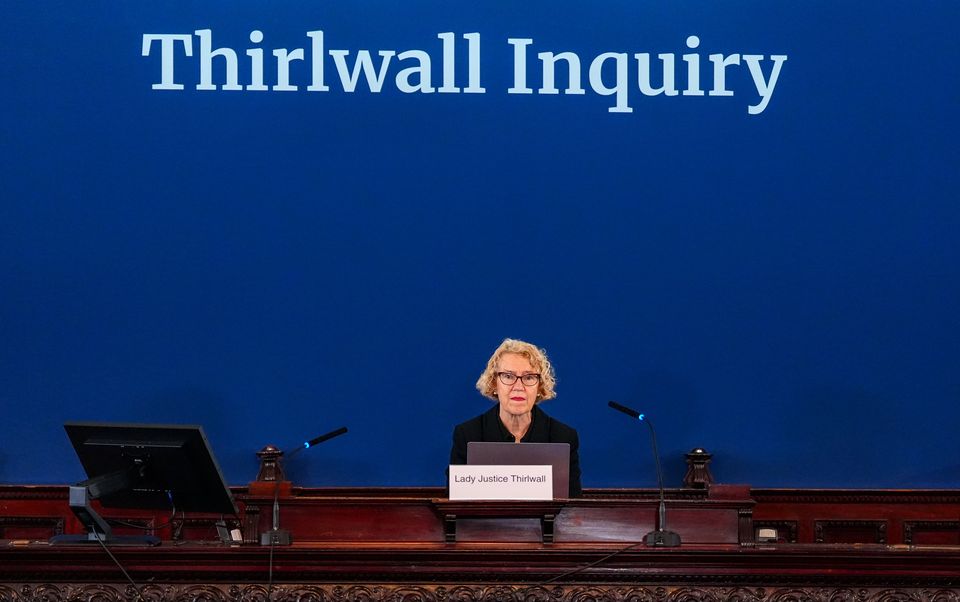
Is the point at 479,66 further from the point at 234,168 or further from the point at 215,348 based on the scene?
the point at 215,348

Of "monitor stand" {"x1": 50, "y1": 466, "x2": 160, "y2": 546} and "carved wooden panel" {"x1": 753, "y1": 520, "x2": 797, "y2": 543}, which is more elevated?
"monitor stand" {"x1": 50, "y1": 466, "x2": 160, "y2": 546}

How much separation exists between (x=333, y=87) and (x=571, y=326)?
5.03 ft

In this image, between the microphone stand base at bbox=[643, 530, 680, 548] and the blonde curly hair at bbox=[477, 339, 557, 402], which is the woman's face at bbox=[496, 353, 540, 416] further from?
the microphone stand base at bbox=[643, 530, 680, 548]

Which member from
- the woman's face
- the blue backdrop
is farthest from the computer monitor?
the blue backdrop

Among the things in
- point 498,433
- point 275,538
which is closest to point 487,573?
point 275,538

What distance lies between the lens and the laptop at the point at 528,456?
3.36m

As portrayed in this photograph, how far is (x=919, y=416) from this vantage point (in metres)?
4.99

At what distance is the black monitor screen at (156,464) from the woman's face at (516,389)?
1352 mm

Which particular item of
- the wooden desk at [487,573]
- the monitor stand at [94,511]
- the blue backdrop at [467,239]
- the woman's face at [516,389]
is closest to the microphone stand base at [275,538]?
the wooden desk at [487,573]

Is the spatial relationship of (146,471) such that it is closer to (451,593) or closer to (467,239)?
(451,593)

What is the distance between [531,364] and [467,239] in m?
0.94

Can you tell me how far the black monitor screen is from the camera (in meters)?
3.14

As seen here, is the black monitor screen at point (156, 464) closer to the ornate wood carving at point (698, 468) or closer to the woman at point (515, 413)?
the woman at point (515, 413)

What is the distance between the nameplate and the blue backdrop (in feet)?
5.76
